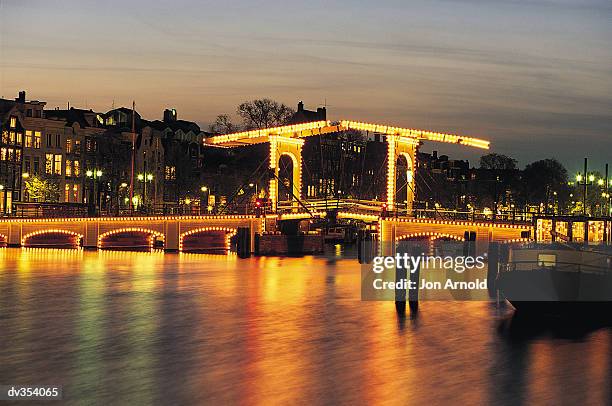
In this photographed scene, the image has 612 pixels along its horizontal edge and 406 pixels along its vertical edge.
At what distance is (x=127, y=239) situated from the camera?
3004 inches

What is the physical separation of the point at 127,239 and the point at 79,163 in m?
19.0

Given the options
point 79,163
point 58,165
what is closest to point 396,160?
point 58,165

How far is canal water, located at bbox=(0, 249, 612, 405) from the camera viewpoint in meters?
20.5

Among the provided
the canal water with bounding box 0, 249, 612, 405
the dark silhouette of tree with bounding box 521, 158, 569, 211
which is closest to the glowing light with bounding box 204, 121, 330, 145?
the canal water with bounding box 0, 249, 612, 405

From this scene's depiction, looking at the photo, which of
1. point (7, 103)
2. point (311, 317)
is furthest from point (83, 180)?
point (311, 317)

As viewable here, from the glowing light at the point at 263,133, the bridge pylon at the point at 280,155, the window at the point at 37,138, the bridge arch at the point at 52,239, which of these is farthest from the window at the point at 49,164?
the bridge pylon at the point at 280,155

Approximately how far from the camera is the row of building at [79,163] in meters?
84.6

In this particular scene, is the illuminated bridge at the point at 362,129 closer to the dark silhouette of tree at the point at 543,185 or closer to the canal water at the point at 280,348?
the canal water at the point at 280,348

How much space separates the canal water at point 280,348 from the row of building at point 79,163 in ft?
141

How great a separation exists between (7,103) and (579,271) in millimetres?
66812

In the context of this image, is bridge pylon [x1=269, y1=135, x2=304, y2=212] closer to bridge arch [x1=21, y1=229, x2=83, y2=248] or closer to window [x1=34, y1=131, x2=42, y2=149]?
bridge arch [x1=21, y1=229, x2=83, y2=248]

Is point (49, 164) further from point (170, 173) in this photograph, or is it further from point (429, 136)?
point (429, 136)

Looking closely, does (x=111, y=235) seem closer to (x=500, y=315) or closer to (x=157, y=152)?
(x=157, y=152)

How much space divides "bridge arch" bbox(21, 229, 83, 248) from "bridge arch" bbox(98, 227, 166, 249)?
1839 millimetres
